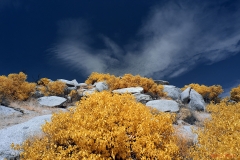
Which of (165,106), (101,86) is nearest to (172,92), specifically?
(101,86)

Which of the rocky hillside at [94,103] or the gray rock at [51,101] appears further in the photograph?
the gray rock at [51,101]

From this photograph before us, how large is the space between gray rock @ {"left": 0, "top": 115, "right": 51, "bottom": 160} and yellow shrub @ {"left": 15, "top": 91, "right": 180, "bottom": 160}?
4.24 ft

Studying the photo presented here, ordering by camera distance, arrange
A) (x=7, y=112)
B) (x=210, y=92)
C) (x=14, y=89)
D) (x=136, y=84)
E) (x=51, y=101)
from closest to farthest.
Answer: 1. (x=7, y=112)
2. (x=51, y=101)
3. (x=14, y=89)
4. (x=136, y=84)
5. (x=210, y=92)

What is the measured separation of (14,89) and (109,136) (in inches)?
943

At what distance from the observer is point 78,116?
1288 cm

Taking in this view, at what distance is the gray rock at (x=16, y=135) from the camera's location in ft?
42.8

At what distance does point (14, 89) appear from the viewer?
30266mm

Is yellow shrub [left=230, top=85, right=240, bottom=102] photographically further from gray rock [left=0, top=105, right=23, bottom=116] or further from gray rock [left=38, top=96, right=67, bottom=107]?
gray rock [left=0, top=105, right=23, bottom=116]

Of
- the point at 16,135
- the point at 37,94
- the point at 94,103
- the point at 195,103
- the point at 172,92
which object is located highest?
the point at 172,92

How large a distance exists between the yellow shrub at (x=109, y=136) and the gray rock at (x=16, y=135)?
4.24ft

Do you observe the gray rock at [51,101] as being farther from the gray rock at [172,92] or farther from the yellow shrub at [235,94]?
the yellow shrub at [235,94]

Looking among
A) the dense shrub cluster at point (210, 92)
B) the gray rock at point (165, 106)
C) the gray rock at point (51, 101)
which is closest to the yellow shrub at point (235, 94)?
the dense shrub cluster at point (210, 92)

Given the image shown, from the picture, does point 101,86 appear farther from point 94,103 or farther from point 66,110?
point 94,103

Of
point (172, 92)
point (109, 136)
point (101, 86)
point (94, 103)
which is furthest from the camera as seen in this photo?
point (172, 92)
